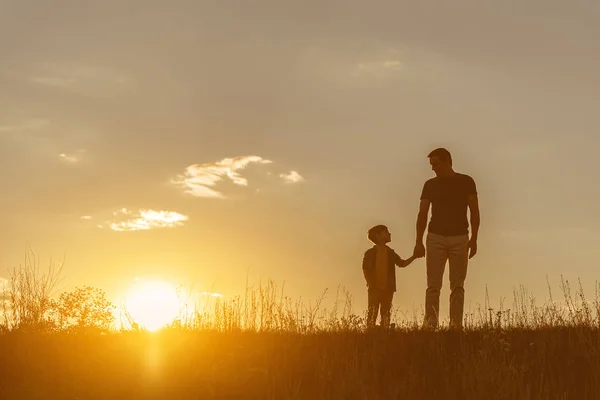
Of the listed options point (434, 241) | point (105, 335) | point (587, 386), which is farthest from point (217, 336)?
point (587, 386)

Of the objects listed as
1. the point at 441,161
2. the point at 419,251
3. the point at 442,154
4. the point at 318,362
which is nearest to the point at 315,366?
the point at 318,362

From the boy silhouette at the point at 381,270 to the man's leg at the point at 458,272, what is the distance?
1811 millimetres

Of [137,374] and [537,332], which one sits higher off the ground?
[537,332]

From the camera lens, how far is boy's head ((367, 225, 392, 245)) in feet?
43.2

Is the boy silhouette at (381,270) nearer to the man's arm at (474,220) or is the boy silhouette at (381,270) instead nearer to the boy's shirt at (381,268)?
the boy's shirt at (381,268)

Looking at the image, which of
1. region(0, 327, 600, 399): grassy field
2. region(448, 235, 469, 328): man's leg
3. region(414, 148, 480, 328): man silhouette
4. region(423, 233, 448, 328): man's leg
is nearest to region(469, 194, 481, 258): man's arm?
region(414, 148, 480, 328): man silhouette

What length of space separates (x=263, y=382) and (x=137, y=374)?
5.17ft

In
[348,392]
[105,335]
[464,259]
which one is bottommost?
[348,392]

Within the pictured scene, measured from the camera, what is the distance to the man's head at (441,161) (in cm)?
1131

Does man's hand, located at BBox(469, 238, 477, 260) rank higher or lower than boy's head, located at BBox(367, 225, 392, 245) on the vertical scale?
lower

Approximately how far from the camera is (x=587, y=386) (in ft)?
27.8

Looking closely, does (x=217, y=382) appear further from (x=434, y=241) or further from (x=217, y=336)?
(x=434, y=241)

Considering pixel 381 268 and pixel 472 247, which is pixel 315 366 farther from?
pixel 381 268

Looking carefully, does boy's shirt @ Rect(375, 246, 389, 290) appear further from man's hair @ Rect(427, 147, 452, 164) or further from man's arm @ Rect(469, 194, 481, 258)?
man's hair @ Rect(427, 147, 452, 164)
